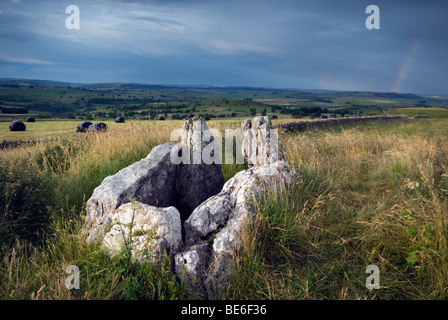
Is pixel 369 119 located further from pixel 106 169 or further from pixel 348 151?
pixel 106 169

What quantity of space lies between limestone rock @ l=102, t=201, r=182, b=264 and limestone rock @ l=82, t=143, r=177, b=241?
0.85ft

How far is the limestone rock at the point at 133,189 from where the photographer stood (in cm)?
453

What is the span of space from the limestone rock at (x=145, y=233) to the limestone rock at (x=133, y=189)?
259 mm

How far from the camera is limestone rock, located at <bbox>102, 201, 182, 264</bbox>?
3.70 m

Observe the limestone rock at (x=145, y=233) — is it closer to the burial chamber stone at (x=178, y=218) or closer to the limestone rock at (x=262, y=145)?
the burial chamber stone at (x=178, y=218)

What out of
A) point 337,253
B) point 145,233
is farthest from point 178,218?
point 337,253

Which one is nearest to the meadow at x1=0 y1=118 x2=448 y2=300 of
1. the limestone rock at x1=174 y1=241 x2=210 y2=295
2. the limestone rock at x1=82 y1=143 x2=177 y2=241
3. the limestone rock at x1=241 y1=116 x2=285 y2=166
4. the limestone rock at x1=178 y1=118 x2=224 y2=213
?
the limestone rock at x1=174 y1=241 x2=210 y2=295

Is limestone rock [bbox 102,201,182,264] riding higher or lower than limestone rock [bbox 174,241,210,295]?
higher

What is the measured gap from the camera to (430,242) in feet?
12.8

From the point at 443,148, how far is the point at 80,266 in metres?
12.0

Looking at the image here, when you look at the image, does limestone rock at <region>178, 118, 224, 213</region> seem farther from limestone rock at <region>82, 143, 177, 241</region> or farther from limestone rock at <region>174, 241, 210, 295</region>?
limestone rock at <region>174, 241, 210, 295</region>
